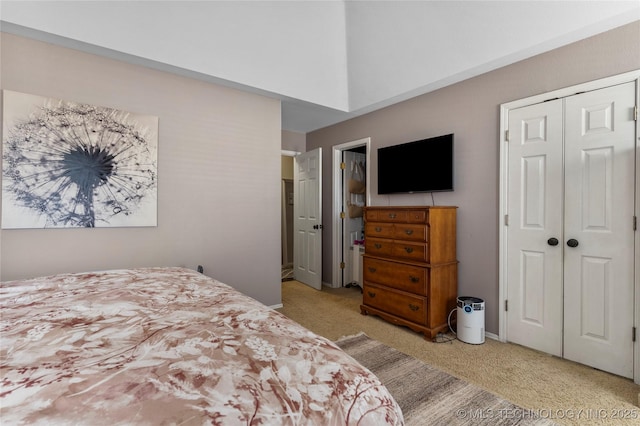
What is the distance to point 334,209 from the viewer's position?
4.52 metres

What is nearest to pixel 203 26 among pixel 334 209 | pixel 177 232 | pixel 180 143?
pixel 180 143

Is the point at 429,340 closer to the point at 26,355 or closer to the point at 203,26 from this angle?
the point at 26,355

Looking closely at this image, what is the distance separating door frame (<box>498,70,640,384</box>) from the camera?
2037mm

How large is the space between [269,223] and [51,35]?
240 cm

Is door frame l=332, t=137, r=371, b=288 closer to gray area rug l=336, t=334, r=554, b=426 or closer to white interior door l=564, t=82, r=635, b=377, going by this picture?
gray area rug l=336, t=334, r=554, b=426

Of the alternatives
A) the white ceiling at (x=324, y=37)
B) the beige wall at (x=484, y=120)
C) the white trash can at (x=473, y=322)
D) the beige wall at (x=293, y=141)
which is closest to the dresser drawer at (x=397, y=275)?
the white trash can at (x=473, y=322)

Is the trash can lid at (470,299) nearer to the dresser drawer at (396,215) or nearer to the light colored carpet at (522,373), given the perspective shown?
the light colored carpet at (522,373)

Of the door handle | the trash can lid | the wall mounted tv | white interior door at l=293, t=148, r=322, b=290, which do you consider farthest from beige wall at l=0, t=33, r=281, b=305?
the door handle

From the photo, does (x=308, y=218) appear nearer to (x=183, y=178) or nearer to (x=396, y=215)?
(x=396, y=215)

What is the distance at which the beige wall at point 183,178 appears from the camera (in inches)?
91.3

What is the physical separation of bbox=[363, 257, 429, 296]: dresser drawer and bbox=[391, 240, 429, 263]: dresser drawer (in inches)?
3.4

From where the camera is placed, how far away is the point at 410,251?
115 inches

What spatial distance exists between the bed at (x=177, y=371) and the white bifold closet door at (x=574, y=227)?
91.2 inches

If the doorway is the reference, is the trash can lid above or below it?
below
